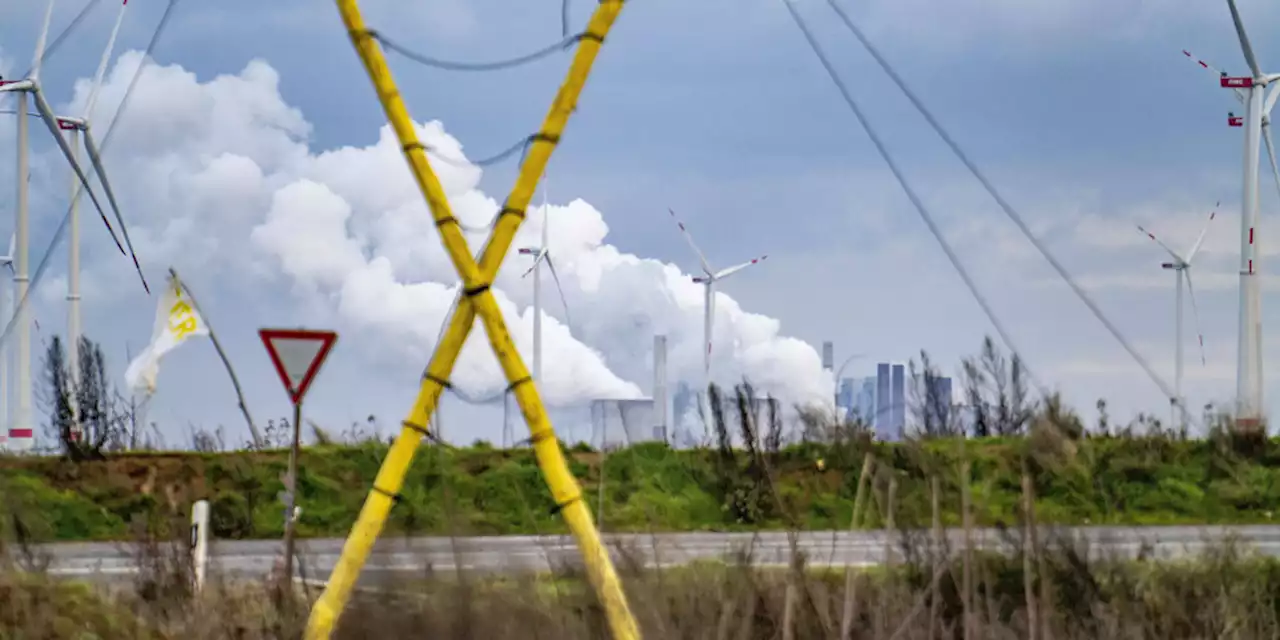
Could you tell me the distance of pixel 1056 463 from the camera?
837cm

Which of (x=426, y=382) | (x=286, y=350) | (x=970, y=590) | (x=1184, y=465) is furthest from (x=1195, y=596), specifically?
(x=1184, y=465)

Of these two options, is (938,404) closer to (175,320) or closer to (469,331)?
(469,331)

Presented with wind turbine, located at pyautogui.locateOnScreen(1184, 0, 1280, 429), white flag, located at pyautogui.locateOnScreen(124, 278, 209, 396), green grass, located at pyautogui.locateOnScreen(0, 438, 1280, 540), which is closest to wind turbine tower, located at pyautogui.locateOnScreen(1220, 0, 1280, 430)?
wind turbine, located at pyautogui.locateOnScreen(1184, 0, 1280, 429)

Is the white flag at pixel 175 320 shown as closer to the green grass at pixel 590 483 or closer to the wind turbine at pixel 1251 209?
the green grass at pixel 590 483

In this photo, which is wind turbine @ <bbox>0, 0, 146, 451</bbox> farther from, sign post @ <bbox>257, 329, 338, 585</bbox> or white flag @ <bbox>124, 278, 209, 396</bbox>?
sign post @ <bbox>257, 329, 338, 585</bbox>

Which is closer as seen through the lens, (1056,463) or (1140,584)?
(1056,463)

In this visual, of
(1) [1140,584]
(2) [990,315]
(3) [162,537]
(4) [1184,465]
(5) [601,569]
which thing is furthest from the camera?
(4) [1184,465]

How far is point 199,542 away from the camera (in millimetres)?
10758

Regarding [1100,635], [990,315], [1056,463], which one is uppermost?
[990,315]

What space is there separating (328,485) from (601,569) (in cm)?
1342

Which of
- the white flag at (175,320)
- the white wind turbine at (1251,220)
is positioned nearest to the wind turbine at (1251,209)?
the white wind turbine at (1251,220)

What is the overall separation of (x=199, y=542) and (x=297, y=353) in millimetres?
1576

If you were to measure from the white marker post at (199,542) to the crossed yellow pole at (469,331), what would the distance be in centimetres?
227

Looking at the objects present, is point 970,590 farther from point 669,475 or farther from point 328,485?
point 328,485
